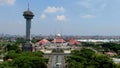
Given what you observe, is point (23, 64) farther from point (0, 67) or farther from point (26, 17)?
point (26, 17)

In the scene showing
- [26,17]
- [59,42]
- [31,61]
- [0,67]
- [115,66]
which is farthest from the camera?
[59,42]

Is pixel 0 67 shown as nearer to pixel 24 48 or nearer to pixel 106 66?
pixel 106 66

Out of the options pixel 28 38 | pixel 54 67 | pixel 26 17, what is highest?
pixel 26 17

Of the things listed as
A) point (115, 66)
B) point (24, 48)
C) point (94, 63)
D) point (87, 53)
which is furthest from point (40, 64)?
point (24, 48)

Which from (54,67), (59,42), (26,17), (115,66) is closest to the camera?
(115,66)

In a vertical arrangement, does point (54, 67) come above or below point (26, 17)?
below

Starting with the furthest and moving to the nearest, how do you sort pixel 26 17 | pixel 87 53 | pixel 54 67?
1. pixel 26 17
2. pixel 87 53
3. pixel 54 67

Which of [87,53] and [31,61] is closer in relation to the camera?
[31,61]

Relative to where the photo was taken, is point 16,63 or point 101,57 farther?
point 101,57

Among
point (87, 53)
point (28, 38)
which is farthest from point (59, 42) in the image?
point (87, 53)
